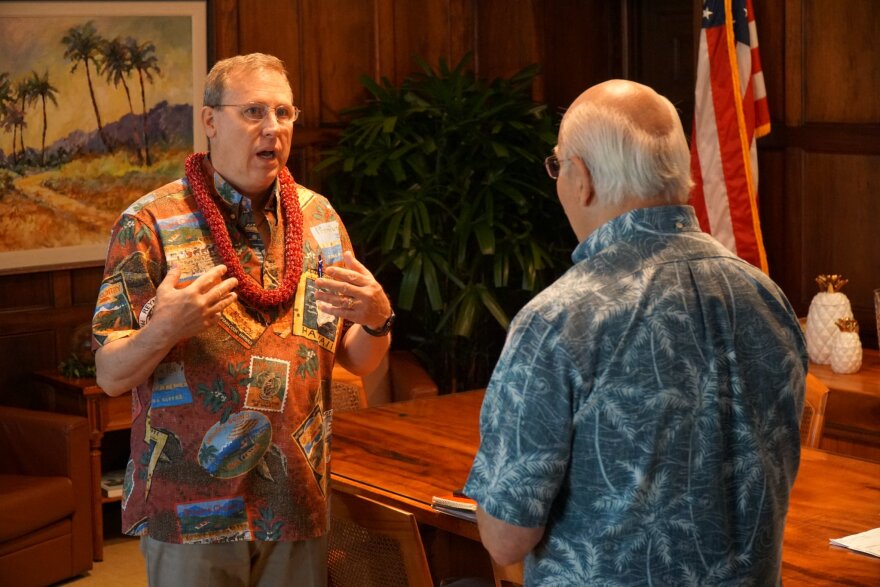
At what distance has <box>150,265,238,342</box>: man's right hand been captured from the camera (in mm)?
2105

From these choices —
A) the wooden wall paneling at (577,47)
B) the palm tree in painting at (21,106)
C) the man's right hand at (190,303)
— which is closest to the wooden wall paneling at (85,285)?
the palm tree in painting at (21,106)

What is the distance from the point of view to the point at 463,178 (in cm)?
552

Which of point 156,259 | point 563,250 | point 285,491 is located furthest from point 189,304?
point 563,250

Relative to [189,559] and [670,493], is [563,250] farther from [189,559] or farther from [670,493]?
[670,493]

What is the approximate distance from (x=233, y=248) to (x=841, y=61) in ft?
10.8

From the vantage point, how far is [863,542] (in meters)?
2.31

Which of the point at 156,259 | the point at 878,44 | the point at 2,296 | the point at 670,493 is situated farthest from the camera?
the point at 2,296

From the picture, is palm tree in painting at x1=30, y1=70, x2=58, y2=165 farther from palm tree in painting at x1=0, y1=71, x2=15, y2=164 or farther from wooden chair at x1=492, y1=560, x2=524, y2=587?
wooden chair at x1=492, y1=560, x2=524, y2=587

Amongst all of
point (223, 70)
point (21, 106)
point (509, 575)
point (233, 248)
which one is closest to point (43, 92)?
point (21, 106)

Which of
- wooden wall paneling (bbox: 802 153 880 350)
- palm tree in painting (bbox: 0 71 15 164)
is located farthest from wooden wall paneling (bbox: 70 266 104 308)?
wooden wall paneling (bbox: 802 153 880 350)

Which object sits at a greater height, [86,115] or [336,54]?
[336,54]

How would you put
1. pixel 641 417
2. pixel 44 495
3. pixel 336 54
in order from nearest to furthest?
pixel 641 417 < pixel 44 495 < pixel 336 54

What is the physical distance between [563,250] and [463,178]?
2.05 feet

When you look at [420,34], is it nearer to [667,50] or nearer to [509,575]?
[667,50]
